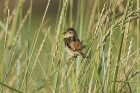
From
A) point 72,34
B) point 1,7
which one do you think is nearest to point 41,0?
point 1,7

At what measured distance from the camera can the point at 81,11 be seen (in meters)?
2.23

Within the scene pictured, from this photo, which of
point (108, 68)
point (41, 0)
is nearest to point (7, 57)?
point (108, 68)

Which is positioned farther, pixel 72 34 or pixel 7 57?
pixel 72 34

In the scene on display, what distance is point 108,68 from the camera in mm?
1708

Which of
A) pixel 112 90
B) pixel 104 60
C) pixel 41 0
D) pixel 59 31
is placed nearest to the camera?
pixel 112 90

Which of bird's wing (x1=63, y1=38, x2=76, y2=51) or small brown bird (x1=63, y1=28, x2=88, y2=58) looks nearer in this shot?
small brown bird (x1=63, y1=28, x2=88, y2=58)

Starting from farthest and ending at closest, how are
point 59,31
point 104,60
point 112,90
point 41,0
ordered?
point 41,0
point 59,31
point 104,60
point 112,90

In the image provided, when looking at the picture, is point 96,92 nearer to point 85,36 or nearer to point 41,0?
point 85,36

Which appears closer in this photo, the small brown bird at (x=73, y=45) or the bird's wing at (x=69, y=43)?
the small brown bird at (x=73, y=45)

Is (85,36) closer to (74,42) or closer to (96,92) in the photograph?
(74,42)

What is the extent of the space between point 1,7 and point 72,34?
11.8m

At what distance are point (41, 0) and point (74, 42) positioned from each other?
13.7 metres

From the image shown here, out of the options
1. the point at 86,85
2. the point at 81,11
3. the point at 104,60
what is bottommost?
the point at 86,85

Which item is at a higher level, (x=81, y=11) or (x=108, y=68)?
(x=81, y=11)
